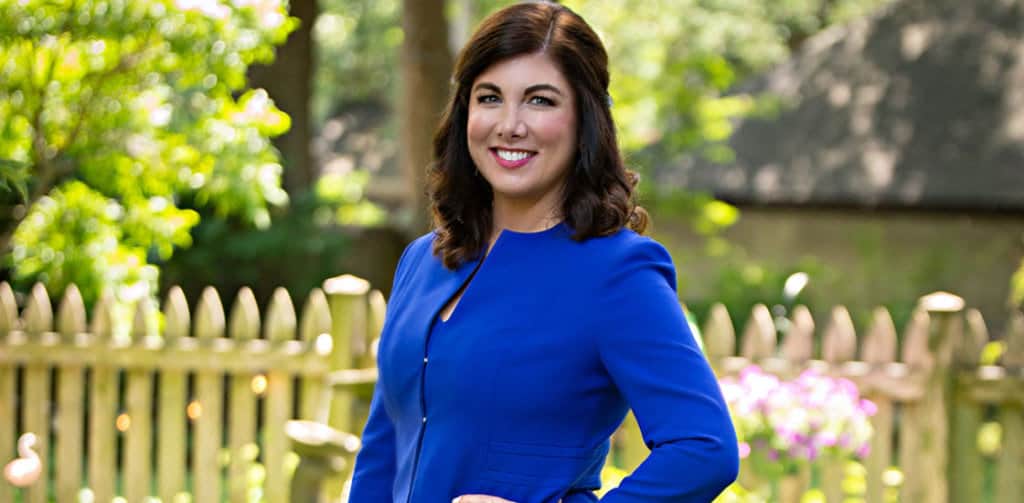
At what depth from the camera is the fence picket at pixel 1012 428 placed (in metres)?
5.34

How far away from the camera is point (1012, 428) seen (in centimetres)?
534

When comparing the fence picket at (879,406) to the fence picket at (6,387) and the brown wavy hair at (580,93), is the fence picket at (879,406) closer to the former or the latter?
the brown wavy hair at (580,93)

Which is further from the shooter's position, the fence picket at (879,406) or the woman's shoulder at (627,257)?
the fence picket at (879,406)

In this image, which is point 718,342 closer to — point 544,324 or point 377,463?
point 377,463

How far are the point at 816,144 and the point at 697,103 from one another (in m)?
2.41

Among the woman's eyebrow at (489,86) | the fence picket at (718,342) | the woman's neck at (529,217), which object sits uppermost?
the woman's eyebrow at (489,86)

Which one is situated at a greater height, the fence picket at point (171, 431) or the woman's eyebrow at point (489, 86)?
the woman's eyebrow at point (489, 86)

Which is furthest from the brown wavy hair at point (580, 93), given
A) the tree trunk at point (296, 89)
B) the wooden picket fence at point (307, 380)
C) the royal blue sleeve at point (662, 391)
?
the tree trunk at point (296, 89)

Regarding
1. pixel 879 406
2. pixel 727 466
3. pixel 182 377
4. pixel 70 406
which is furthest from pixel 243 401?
pixel 727 466

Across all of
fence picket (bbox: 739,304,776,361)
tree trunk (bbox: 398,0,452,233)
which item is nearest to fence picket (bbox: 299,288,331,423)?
fence picket (bbox: 739,304,776,361)

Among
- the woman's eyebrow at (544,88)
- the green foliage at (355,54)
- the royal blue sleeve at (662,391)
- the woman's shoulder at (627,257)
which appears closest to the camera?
the royal blue sleeve at (662,391)

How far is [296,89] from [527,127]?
924 cm

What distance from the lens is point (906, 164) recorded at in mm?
12719

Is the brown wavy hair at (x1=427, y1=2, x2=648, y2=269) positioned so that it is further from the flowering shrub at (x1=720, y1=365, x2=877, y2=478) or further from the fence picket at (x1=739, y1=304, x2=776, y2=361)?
the fence picket at (x1=739, y1=304, x2=776, y2=361)
